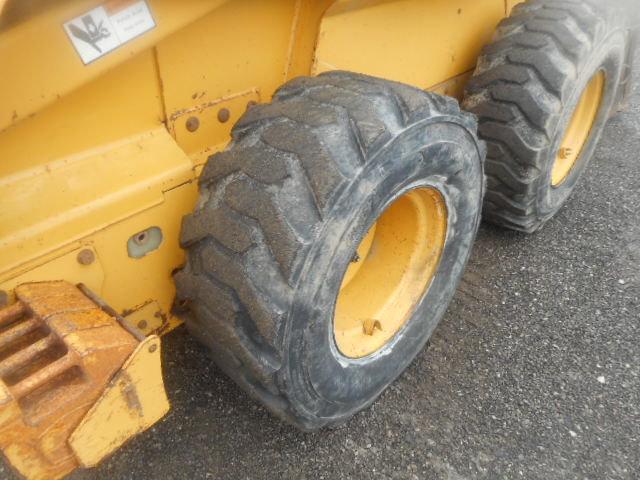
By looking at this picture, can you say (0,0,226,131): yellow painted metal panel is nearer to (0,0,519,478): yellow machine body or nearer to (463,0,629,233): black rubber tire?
(0,0,519,478): yellow machine body

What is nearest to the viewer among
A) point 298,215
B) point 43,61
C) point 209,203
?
point 43,61

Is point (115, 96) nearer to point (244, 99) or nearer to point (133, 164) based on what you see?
point (133, 164)

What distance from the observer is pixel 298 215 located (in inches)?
50.0

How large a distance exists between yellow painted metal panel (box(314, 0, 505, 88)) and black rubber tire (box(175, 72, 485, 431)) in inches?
8.7

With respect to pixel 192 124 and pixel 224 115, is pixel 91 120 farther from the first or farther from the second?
pixel 224 115

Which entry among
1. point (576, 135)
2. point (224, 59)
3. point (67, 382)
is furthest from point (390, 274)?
point (576, 135)

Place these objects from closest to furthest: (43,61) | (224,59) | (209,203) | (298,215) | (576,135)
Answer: (43,61) → (298,215) → (209,203) → (224,59) → (576,135)

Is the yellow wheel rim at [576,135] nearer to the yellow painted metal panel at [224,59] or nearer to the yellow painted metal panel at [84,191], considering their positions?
the yellow painted metal panel at [224,59]

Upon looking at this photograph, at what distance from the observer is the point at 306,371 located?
145 centimetres

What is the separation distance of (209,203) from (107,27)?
444mm

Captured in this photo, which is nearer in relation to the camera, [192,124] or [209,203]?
[209,203]

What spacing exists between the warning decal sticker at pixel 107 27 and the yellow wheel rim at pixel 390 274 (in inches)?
36.1

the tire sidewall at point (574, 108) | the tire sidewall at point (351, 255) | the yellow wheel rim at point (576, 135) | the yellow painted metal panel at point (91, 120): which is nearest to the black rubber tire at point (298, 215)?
the tire sidewall at point (351, 255)

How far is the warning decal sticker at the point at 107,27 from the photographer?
1.14 meters
